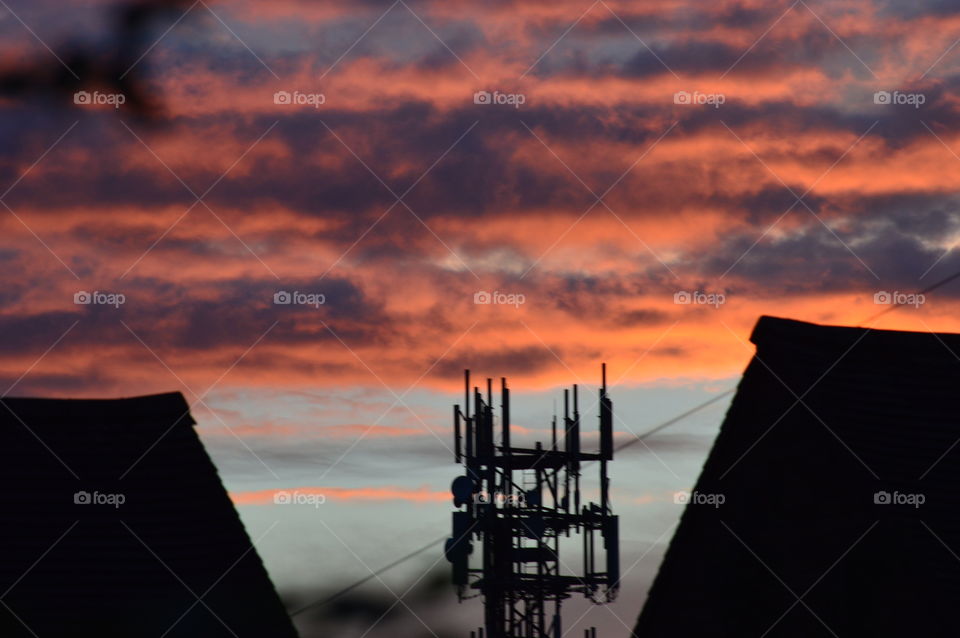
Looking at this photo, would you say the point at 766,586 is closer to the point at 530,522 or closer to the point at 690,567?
the point at 690,567

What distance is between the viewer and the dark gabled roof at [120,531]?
734 inches

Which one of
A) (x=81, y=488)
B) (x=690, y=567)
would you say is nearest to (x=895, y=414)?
(x=690, y=567)

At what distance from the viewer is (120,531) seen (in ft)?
64.0

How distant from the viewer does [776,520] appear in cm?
1833
